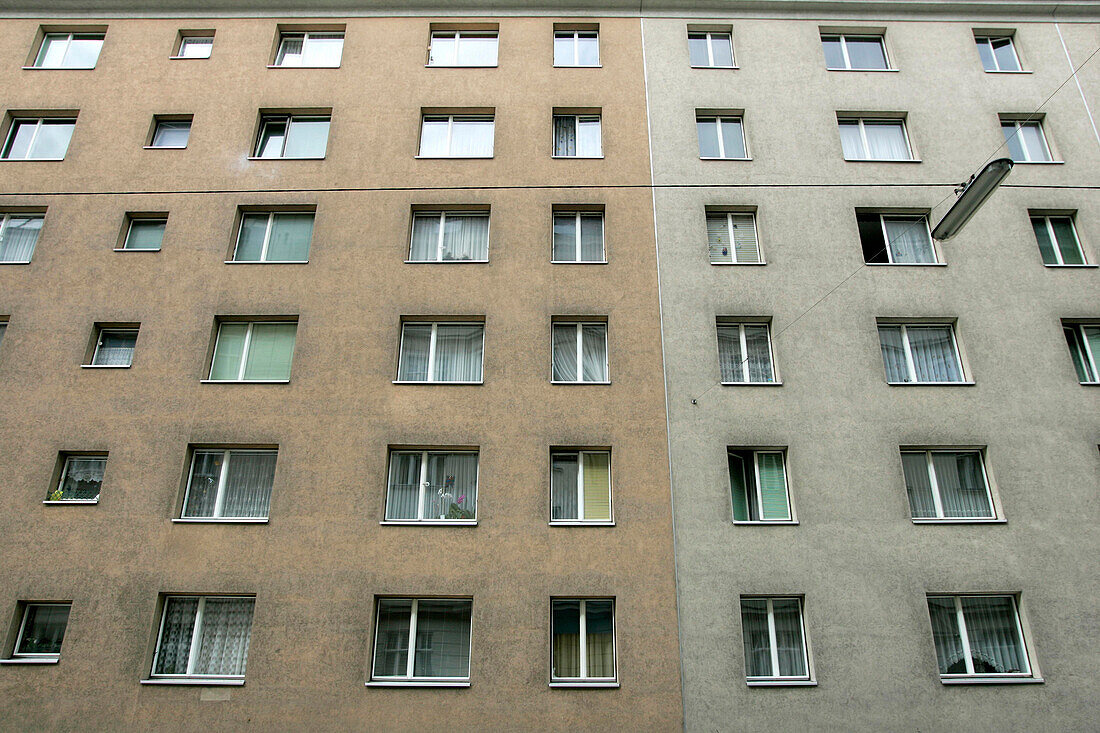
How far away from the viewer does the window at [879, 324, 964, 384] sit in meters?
15.7

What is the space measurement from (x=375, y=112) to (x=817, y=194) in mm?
11901

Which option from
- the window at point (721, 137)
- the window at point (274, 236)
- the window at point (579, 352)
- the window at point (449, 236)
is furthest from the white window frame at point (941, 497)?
the window at point (274, 236)

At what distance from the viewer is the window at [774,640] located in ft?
43.5

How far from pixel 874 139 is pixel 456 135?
37.7ft

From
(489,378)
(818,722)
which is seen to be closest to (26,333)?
(489,378)

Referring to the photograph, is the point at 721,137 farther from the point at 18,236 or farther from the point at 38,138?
the point at 38,138

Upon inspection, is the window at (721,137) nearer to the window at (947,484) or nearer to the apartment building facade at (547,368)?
the apartment building facade at (547,368)

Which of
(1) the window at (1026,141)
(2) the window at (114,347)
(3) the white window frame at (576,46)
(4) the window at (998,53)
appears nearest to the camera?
(2) the window at (114,347)

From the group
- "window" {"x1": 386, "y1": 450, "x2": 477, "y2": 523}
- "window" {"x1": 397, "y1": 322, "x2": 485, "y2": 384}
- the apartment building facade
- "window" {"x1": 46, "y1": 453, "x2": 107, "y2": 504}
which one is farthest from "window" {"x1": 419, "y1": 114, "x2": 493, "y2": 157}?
"window" {"x1": 46, "y1": 453, "x2": 107, "y2": 504}

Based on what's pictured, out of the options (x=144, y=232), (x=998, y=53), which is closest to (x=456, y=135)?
(x=144, y=232)

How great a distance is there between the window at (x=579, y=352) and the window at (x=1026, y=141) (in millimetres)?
12402

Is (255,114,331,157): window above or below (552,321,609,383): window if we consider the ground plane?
above

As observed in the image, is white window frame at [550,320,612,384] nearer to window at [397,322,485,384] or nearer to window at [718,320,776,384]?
window at [397,322,485,384]

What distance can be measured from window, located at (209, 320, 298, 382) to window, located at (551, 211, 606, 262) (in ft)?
22.2
